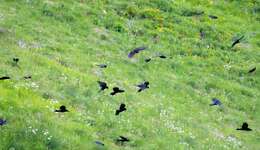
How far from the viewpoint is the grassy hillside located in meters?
18.6

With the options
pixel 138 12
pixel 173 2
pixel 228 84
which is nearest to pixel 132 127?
pixel 228 84

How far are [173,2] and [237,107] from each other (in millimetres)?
15076

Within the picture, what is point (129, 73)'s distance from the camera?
28.0m

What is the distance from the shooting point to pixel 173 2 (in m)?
41.2

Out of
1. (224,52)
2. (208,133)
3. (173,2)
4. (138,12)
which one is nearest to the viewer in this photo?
(208,133)

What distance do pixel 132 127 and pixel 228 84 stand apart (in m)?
12.0

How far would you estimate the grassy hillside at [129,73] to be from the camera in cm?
1858

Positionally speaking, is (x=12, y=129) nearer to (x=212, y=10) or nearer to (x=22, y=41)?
(x=22, y=41)

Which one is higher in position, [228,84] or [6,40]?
[6,40]

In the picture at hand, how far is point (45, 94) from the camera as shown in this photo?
2027 cm

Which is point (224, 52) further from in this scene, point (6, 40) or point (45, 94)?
point (45, 94)

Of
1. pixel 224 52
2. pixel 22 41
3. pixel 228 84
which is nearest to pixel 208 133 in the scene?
pixel 228 84

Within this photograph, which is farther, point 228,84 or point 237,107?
point 228,84

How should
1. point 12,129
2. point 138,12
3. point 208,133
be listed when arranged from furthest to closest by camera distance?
point 138,12
point 208,133
point 12,129
